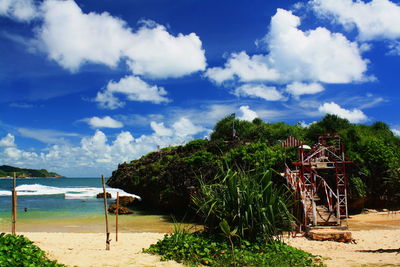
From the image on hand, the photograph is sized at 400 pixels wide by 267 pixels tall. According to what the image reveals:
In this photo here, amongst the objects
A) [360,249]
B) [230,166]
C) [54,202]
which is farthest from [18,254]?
[54,202]

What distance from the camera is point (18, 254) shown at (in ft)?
24.9

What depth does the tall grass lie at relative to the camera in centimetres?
914

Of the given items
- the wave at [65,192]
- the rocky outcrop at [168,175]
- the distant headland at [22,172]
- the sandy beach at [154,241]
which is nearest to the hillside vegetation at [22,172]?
the distant headland at [22,172]

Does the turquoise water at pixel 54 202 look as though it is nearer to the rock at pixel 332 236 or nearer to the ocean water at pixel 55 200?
the ocean water at pixel 55 200

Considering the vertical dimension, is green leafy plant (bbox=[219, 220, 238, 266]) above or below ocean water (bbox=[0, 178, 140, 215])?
above

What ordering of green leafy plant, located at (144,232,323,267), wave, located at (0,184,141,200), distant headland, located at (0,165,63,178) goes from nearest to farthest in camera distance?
1. green leafy plant, located at (144,232,323,267)
2. wave, located at (0,184,141,200)
3. distant headland, located at (0,165,63,178)

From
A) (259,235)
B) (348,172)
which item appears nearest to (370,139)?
(348,172)

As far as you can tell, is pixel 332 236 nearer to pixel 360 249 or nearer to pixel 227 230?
pixel 360 249

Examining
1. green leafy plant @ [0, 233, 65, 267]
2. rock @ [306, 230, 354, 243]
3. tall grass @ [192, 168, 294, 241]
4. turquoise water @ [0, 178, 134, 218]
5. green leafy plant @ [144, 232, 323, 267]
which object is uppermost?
tall grass @ [192, 168, 294, 241]

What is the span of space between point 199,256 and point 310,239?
7.48 meters

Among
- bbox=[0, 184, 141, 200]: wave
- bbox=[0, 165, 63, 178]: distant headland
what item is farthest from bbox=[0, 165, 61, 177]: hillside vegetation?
bbox=[0, 184, 141, 200]: wave

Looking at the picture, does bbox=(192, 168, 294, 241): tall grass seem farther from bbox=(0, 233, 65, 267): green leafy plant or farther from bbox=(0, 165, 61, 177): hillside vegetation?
bbox=(0, 165, 61, 177): hillside vegetation

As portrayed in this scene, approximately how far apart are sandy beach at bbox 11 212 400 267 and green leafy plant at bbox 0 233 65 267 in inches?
40.0

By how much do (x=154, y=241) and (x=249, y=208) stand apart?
6940 mm
